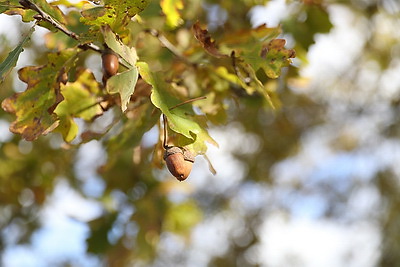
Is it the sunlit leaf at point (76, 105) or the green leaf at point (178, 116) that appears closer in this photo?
the green leaf at point (178, 116)

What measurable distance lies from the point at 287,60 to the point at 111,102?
38cm

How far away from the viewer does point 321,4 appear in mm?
1752

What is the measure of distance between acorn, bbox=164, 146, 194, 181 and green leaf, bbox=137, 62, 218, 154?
0.10ft

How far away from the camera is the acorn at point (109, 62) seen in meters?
1.04

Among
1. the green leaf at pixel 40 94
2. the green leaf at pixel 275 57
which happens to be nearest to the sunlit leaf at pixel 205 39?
the green leaf at pixel 275 57

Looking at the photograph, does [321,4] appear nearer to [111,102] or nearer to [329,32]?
[329,32]

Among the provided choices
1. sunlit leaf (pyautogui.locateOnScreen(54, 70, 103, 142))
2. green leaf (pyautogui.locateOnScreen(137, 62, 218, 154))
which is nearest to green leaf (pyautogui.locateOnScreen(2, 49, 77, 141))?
sunlit leaf (pyautogui.locateOnScreen(54, 70, 103, 142))

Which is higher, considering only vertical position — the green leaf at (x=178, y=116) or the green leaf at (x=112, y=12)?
the green leaf at (x=112, y=12)

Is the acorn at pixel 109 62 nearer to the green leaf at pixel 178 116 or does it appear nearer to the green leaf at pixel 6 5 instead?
the green leaf at pixel 178 116

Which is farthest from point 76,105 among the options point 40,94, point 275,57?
point 275,57

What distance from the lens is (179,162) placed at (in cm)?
93

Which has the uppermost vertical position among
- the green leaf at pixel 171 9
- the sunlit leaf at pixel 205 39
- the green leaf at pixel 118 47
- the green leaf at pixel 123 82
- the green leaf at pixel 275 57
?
the green leaf at pixel 118 47

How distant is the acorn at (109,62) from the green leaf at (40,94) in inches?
3.1

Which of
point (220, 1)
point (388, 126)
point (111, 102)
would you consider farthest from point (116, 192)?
point (388, 126)
